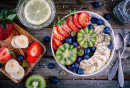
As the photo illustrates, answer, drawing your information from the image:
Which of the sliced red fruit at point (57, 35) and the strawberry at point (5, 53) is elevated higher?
the sliced red fruit at point (57, 35)

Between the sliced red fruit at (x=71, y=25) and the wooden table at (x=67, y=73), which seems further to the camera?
the wooden table at (x=67, y=73)

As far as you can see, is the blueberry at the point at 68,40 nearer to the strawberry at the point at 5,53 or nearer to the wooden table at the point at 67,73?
the wooden table at the point at 67,73

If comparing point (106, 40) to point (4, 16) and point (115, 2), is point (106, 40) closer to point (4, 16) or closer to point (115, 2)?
point (115, 2)

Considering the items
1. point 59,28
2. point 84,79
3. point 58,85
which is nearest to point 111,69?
point 84,79

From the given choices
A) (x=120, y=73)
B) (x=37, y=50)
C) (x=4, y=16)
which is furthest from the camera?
(x=120, y=73)

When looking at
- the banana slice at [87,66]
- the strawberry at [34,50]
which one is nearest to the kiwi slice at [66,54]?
the banana slice at [87,66]

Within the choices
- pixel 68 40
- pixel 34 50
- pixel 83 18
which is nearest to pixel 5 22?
pixel 34 50
